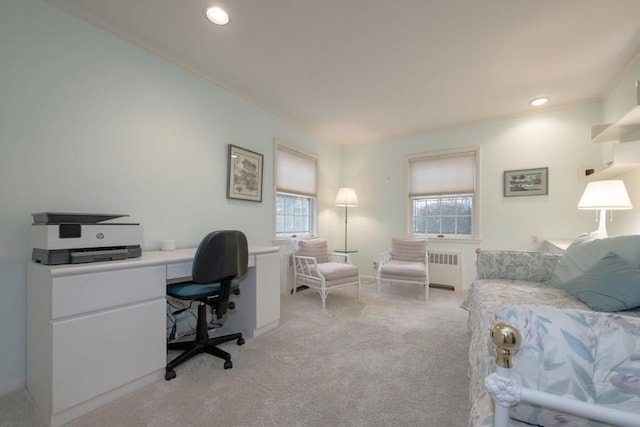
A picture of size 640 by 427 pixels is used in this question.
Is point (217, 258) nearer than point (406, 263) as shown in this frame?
Yes

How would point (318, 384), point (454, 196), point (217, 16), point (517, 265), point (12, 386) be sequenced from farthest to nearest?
point (454, 196)
point (517, 265)
point (217, 16)
point (318, 384)
point (12, 386)

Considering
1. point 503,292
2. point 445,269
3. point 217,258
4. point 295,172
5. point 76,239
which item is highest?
point 295,172

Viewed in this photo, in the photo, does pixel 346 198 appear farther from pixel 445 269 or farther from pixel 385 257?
pixel 445 269

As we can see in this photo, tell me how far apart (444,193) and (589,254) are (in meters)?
2.41

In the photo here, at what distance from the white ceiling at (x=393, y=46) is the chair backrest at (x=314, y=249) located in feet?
5.97

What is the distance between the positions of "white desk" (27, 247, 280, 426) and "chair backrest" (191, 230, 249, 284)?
0.16m

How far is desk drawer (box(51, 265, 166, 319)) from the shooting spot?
1394mm

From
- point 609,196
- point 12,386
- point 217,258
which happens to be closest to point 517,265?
point 609,196

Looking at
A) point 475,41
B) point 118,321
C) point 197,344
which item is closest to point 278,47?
point 475,41

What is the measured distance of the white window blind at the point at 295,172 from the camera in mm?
3793

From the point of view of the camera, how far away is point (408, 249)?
4.02m

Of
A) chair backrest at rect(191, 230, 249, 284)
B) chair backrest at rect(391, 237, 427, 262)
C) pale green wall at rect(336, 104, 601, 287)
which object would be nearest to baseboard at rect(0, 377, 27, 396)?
chair backrest at rect(191, 230, 249, 284)

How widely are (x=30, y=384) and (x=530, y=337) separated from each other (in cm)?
257

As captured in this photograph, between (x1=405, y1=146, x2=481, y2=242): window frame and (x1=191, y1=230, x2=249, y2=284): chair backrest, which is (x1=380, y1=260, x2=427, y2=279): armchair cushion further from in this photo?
(x1=191, y1=230, x2=249, y2=284): chair backrest
